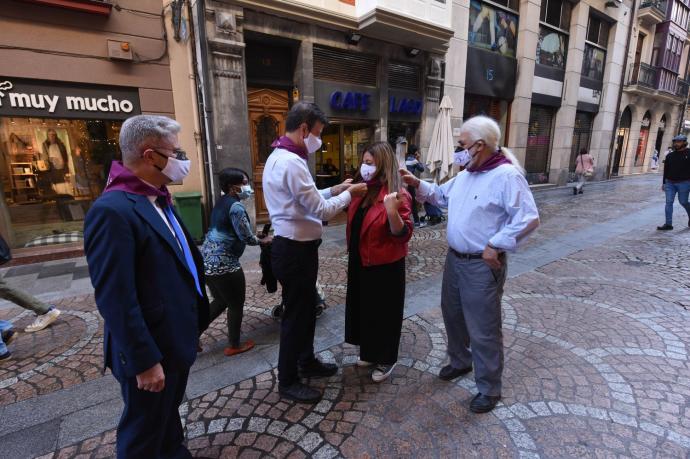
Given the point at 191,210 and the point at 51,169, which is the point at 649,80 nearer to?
the point at 191,210

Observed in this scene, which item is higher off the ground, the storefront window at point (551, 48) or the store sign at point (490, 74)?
the storefront window at point (551, 48)

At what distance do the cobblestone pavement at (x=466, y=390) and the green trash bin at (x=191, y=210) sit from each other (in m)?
2.78

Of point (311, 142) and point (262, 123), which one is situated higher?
point (262, 123)

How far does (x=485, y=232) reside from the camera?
97.6 inches

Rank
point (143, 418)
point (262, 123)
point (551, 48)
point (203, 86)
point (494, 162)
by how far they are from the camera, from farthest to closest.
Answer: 1. point (551, 48)
2. point (262, 123)
3. point (203, 86)
4. point (494, 162)
5. point (143, 418)

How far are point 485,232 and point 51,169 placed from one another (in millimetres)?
7786

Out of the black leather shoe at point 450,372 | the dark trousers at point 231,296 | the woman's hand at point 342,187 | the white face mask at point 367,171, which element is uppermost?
the white face mask at point 367,171

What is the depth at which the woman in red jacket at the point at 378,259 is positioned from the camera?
2.64m

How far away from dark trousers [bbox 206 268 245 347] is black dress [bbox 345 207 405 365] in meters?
0.99

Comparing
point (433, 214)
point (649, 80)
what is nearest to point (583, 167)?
point (433, 214)

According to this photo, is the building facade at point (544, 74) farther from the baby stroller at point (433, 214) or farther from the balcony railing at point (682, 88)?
the balcony railing at point (682, 88)

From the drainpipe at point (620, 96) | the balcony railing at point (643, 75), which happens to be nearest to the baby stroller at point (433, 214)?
the drainpipe at point (620, 96)

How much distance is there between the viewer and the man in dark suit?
1.48 m

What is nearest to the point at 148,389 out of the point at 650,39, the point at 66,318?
the point at 66,318
